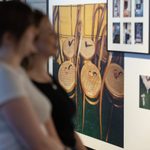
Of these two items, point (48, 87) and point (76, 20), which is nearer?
point (48, 87)

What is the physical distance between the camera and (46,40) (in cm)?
145

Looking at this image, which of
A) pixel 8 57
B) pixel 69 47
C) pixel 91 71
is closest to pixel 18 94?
pixel 8 57

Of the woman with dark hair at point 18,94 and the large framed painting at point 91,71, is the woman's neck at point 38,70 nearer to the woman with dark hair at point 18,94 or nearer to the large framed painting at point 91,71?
the woman with dark hair at point 18,94

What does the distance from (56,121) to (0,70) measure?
491 millimetres

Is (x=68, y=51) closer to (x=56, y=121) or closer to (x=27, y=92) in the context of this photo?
(x=56, y=121)

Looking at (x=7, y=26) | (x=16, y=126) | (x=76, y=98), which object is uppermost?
(x=7, y=26)

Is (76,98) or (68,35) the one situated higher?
(68,35)

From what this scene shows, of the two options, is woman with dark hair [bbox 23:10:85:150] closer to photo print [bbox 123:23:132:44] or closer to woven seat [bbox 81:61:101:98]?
photo print [bbox 123:23:132:44]

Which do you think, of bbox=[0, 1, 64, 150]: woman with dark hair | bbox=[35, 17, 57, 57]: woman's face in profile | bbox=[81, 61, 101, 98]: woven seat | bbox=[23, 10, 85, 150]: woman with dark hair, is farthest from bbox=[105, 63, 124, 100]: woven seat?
bbox=[0, 1, 64, 150]: woman with dark hair

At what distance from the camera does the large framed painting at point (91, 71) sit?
3.26 meters

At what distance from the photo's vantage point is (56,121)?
1525 mm

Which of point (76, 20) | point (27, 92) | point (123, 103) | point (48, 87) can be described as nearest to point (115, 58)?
point (123, 103)

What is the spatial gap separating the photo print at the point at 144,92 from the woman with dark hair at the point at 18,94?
1.85 metres

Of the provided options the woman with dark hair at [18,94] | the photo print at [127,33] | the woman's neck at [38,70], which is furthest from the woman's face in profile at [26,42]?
the photo print at [127,33]
